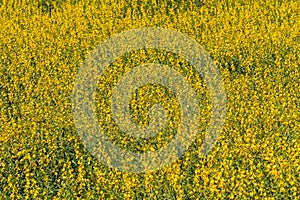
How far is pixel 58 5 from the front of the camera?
12.0 meters

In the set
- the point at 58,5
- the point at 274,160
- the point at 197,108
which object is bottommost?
the point at 58,5

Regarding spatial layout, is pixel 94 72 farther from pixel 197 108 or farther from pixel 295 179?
pixel 295 179

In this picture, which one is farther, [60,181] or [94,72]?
[94,72]

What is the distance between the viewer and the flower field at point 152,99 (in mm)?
5266

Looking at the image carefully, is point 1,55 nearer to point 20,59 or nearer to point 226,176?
point 20,59

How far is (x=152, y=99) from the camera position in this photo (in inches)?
287

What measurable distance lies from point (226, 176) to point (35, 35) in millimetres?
6286

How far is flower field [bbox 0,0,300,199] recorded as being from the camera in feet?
17.3

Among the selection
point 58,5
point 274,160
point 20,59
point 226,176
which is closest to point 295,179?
point 274,160

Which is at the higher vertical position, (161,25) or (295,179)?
(295,179)

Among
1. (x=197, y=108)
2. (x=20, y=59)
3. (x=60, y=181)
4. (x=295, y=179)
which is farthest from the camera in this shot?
(x=20, y=59)

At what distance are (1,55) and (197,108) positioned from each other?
4.35 meters

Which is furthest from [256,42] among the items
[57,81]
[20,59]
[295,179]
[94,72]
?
[295,179]

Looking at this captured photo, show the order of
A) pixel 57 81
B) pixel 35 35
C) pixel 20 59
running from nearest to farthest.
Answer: pixel 57 81, pixel 20 59, pixel 35 35
